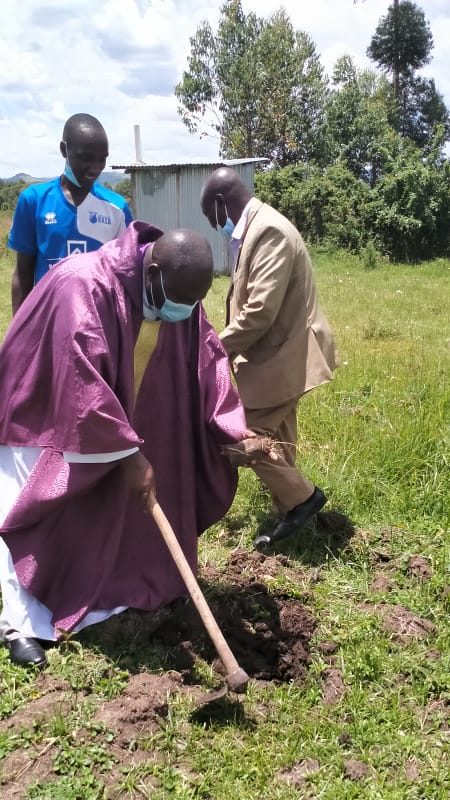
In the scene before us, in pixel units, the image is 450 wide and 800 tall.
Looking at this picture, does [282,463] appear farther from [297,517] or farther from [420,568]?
[420,568]

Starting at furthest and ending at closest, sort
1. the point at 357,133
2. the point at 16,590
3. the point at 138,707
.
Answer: the point at 357,133, the point at 16,590, the point at 138,707

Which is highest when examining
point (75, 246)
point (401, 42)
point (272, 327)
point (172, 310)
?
point (401, 42)

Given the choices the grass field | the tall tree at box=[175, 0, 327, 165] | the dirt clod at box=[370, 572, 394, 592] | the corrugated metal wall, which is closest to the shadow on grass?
the grass field

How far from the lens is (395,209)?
1872 cm

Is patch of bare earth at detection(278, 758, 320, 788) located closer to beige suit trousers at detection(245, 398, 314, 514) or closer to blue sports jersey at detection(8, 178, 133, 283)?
beige suit trousers at detection(245, 398, 314, 514)

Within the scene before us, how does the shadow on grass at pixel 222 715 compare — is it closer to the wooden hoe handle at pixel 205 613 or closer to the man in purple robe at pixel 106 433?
A: the wooden hoe handle at pixel 205 613

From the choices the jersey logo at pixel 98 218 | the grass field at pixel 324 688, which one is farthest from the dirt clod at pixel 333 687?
the jersey logo at pixel 98 218

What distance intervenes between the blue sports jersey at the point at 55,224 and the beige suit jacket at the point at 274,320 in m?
0.83

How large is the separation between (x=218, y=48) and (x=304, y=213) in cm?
1576

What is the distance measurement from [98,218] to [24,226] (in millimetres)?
413

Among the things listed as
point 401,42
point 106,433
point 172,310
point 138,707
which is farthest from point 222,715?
point 401,42

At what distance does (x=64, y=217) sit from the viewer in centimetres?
411

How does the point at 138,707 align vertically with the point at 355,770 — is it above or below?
above

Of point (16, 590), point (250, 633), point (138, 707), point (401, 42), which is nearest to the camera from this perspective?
point (138, 707)
